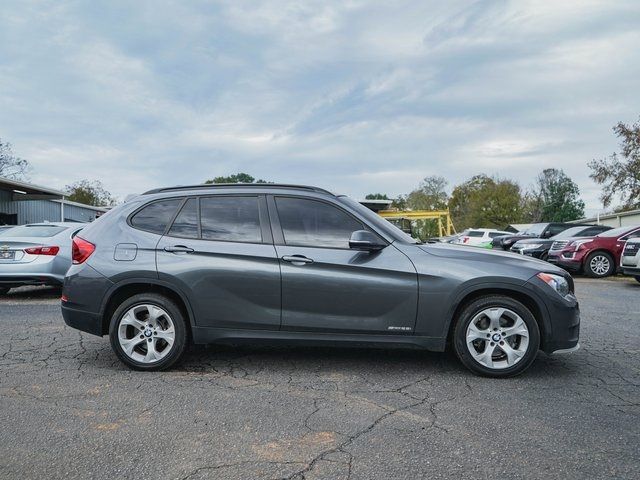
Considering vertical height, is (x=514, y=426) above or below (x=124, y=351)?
below

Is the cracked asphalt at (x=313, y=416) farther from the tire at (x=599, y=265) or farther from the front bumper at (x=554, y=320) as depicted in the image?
the tire at (x=599, y=265)

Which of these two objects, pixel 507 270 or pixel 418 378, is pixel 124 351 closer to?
pixel 418 378

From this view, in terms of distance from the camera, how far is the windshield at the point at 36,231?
9.73m

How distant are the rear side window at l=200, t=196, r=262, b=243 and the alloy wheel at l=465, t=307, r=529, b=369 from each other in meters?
2.02

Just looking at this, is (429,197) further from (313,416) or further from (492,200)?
(313,416)

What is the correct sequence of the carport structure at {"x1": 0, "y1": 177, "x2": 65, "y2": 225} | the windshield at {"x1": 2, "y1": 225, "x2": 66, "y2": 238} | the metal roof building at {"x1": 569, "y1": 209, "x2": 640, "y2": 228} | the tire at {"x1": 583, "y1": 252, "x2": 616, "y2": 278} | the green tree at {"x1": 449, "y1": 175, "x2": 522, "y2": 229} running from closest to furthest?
1. the windshield at {"x1": 2, "y1": 225, "x2": 66, "y2": 238}
2. the tire at {"x1": 583, "y1": 252, "x2": 616, "y2": 278}
3. the carport structure at {"x1": 0, "y1": 177, "x2": 65, "y2": 225}
4. the metal roof building at {"x1": 569, "y1": 209, "x2": 640, "y2": 228}
5. the green tree at {"x1": 449, "y1": 175, "x2": 522, "y2": 229}

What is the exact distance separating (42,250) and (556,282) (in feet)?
27.2


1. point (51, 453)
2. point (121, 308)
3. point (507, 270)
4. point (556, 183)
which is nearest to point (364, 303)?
point (507, 270)

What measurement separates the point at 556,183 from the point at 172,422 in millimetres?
85930

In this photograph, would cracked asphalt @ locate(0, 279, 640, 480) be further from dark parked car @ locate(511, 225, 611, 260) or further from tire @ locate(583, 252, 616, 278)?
dark parked car @ locate(511, 225, 611, 260)

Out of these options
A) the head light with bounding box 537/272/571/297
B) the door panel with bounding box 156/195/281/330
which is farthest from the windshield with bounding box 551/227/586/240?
the door panel with bounding box 156/195/281/330

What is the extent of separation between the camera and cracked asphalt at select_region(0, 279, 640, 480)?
116 inches

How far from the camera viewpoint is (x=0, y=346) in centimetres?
572

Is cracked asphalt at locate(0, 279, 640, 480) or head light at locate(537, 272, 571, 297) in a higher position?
head light at locate(537, 272, 571, 297)
